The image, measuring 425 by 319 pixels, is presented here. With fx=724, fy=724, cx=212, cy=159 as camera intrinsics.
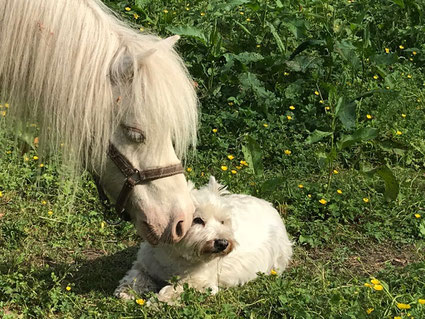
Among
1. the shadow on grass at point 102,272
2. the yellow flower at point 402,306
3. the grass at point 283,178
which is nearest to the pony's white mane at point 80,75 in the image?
the grass at point 283,178

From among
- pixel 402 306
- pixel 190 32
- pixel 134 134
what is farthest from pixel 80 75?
pixel 190 32

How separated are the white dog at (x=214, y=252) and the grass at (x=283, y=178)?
0.13 meters

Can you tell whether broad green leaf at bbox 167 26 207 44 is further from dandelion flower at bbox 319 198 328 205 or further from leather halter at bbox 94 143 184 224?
leather halter at bbox 94 143 184 224

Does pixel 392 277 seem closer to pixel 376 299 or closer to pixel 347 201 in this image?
pixel 376 299

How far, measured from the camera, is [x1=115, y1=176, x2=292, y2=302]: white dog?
369cm

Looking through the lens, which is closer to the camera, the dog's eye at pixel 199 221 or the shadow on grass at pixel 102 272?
the dog's eye at pixel 199 221

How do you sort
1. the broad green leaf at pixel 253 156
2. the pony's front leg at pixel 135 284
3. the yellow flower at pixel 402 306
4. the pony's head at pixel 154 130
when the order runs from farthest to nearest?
1. the broad green leaf at pixel 253 156
2. the pony's front leg at pixel 135 284
3. the yellow flower at pixel 402 306
4. the pony's head at pixel 154 130

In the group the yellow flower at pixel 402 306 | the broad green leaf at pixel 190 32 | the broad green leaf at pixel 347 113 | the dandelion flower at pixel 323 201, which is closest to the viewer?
the yellow flower at pixel 402 306

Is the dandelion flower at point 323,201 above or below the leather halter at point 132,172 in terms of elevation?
below

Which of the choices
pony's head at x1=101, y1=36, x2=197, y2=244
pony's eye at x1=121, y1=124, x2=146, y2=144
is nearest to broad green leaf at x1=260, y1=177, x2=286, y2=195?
pony's head at x1=101, y1=36, x2=197, y2=244

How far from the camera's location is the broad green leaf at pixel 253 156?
17.2 ft

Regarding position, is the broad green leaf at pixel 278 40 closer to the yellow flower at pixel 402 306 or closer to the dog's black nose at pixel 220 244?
the dog's black nose at pixel 220 244

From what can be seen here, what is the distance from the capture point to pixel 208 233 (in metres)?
3.64

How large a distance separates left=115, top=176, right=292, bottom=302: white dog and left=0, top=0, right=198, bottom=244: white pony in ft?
1.48
